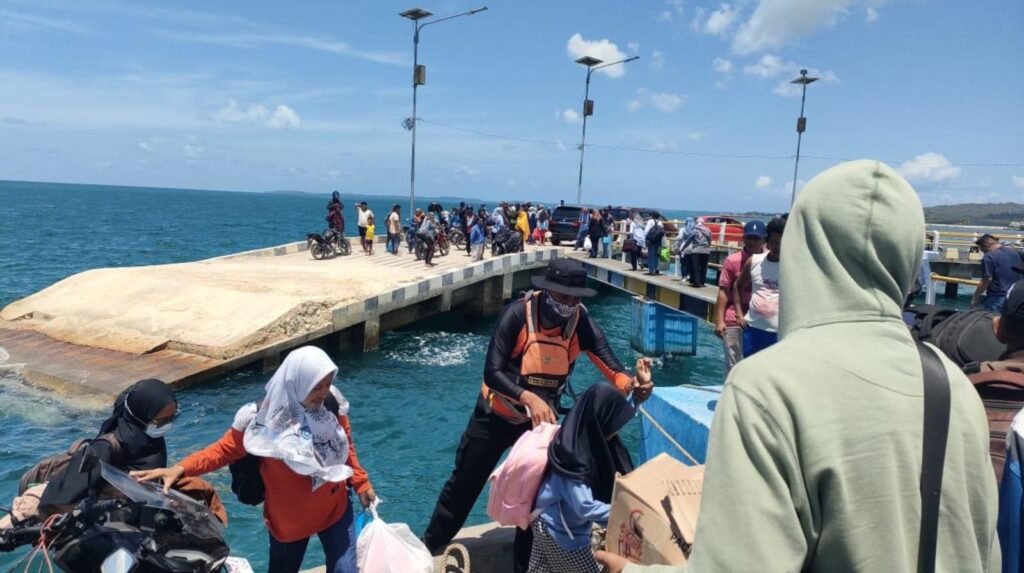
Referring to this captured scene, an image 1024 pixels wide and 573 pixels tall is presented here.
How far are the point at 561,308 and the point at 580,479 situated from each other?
1043mm

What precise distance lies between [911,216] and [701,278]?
1244cm

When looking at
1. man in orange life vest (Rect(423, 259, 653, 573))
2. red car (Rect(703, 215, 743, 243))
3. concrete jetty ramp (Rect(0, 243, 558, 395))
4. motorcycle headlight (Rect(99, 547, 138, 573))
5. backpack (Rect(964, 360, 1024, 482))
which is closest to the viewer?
backpack (Rect(964, 360, 1024, 482))

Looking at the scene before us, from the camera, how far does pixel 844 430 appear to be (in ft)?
3.61

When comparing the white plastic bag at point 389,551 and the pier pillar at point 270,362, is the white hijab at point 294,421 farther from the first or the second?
the pier pillar at point 270,362

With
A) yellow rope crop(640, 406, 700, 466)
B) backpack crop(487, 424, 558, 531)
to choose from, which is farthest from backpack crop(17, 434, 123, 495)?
yellow rope crop(640, 406, 700, 466)

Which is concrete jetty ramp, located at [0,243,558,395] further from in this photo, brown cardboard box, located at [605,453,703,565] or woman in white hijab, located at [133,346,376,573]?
brown cardboard box, located at [605,453,703,565]

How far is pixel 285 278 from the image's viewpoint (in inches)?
608

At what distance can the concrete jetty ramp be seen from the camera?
35.6 ft

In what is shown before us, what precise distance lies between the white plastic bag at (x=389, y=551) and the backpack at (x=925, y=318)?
2.65m

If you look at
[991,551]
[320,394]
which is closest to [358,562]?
[320,394]

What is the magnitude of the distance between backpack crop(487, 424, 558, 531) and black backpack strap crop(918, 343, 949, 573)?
86.0 inches

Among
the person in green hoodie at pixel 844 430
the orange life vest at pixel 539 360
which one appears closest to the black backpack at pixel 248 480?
the orange life vest at pixel 539 360

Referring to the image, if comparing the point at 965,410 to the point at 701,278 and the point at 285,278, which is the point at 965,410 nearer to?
the point at 701,278

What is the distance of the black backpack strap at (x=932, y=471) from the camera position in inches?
44.1
